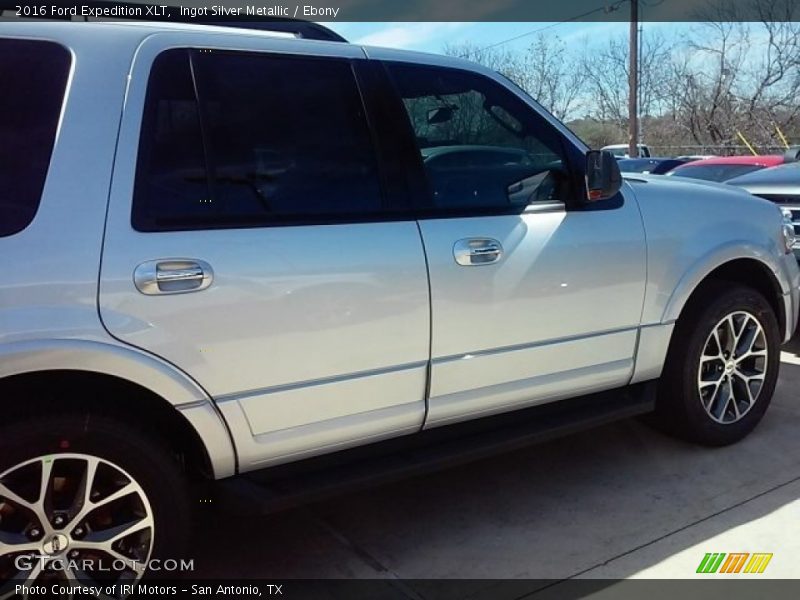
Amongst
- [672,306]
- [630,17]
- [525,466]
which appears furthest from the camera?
[630,17]

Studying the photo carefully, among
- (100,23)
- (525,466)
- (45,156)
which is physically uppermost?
(100,23)

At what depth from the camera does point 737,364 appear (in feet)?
12.9

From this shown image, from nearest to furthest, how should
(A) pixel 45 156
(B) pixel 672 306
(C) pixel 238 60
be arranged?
(A) pixel 45 156 → (C) pixel 238 60 → (B) pixel 672 306

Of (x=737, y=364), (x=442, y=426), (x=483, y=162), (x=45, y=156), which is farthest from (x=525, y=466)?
(x=45, y=156)

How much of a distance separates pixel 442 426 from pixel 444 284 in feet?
2.00

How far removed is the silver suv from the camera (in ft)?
7.51

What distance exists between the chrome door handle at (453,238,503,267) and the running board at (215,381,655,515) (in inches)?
27.2

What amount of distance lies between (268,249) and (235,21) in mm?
Result: 1002

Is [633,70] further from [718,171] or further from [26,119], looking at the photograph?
[26,119]

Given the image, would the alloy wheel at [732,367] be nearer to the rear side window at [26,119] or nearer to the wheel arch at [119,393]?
the wheel arch at [119,393]

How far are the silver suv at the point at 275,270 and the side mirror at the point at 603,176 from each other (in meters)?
0.01

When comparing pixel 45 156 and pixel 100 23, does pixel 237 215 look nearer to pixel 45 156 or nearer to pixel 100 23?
pixel 45 156

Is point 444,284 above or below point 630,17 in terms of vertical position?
below

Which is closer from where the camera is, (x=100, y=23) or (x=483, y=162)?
(x=100, y=23)
